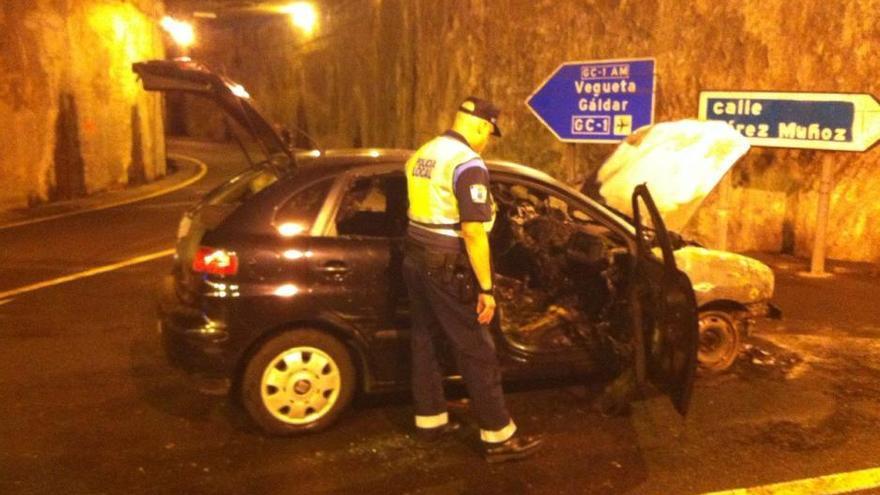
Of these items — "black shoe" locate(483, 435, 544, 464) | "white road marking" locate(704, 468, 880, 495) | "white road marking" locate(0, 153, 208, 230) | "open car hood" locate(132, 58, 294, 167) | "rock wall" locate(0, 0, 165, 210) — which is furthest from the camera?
"rock wall" locate(0, 0, 165, 210)

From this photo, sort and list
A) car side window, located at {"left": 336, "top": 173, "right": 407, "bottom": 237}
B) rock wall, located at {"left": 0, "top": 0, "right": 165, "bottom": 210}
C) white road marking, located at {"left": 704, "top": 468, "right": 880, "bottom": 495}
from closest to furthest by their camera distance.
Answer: white road marking, located at {"left": 704, "top": 468, "right": 880, "bottom": 495} → car side window, located at {"left": 336, "top": 173, "right": 407, "bottom": 237} → rock wall, located at {"left": 0, "top": 0, "right": 165, "bottom": 210}

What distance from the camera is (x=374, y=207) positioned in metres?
4.55

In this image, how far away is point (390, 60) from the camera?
1772 centimetres

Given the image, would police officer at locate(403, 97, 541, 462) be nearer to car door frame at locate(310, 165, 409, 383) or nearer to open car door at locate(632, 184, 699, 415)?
car door frame at locate(310, 165, 409, 383)

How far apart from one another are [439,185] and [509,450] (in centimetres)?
132

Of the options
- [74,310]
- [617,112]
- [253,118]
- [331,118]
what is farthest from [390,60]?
[253,118]

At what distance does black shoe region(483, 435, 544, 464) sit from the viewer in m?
3.97

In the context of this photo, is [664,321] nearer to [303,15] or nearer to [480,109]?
[480,109]

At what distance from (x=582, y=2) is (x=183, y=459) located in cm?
854

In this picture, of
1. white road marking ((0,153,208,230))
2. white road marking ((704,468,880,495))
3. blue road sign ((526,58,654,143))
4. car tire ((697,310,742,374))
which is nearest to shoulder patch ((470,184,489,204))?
white road marking ((704,468,880,495))

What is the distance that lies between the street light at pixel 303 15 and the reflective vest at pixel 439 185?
21.0 meters

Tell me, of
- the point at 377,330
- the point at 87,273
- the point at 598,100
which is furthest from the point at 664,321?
the point at 87,273

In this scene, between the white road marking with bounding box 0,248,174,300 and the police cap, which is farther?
the white road marking with bounding box 0,248,174,300

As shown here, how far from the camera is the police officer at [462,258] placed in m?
3.76
